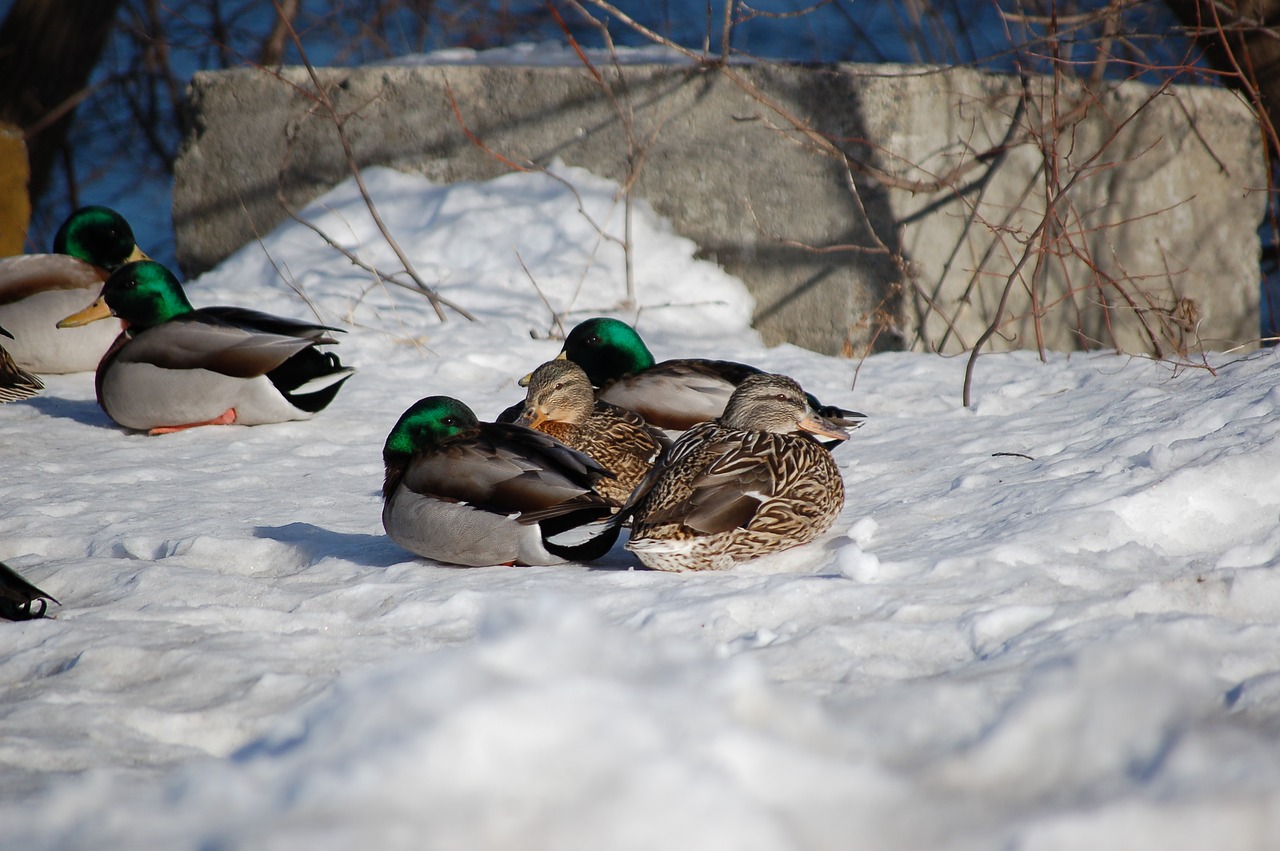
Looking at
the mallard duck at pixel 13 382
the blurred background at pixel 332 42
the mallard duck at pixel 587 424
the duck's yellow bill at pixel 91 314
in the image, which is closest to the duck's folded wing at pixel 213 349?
the duck's yellow bill at pixel 91 314

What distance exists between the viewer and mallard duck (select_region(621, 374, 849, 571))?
3.39 m

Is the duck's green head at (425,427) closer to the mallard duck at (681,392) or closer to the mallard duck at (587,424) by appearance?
the mallard duck at (587,424)

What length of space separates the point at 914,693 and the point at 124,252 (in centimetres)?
600

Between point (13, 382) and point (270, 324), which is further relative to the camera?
point (13, 382)

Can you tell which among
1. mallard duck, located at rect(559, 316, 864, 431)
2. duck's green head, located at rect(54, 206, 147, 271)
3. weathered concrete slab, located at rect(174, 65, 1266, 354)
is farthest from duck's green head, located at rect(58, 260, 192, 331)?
weathered concrete slab, located at rect(174, 65, 1266, 354)

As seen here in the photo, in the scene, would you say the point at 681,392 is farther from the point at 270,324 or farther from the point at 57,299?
the point at 57,299

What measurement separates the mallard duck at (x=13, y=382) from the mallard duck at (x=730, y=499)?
391cm

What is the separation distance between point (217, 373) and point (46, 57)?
5.55 meters

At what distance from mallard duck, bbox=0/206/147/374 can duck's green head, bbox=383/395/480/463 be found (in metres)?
3.45

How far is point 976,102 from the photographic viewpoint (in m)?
7.01

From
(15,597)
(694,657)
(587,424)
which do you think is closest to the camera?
(694,657)

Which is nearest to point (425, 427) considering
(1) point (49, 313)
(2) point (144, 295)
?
(2) point (144, 295)

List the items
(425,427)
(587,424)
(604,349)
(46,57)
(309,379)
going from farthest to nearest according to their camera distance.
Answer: (46,57), (309,379), (604,349), (587,424), (425,427)

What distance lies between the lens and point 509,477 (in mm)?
3586
